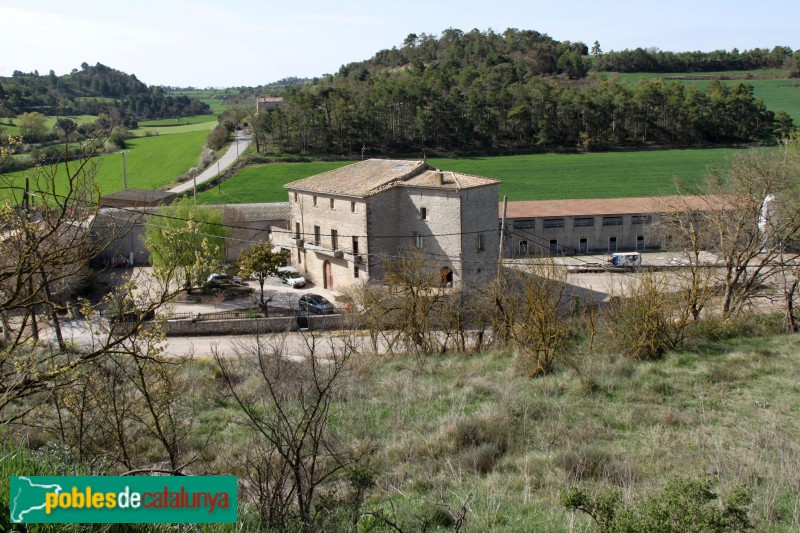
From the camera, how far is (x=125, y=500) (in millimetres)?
4164

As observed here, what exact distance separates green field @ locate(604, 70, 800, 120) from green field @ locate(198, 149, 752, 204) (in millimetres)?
26190

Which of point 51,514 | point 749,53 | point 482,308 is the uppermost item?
point 749,53

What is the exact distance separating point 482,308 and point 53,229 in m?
14.1

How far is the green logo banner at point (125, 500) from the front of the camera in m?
4.08

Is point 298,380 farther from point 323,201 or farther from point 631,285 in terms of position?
point 323,201

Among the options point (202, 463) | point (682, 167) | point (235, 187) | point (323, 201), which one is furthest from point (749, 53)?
point (202, 463)

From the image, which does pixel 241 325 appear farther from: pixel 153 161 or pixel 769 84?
pixel 769 84

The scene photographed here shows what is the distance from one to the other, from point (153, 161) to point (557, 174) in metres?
39.9

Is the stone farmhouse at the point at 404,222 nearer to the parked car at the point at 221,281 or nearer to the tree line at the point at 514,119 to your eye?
the parked car at the point at 221,281

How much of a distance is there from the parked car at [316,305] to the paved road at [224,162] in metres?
29.6

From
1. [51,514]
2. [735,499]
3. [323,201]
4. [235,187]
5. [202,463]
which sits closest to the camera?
[51,514]

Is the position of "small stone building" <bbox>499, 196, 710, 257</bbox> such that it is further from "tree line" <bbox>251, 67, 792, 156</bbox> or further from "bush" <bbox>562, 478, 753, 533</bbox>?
"tree line" <bbox>251, 67, 792, 156</bbox>

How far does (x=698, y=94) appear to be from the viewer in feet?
267

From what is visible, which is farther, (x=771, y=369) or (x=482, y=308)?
(x=482, y=308)
